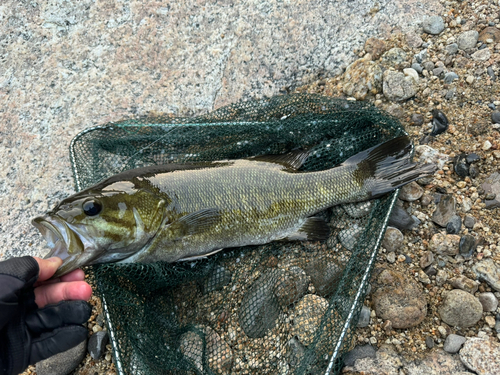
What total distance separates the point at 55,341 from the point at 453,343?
3.23 metres

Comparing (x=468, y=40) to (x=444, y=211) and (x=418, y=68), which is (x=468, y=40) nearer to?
(x=418, y=68)

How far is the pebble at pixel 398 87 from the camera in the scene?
4199 mm

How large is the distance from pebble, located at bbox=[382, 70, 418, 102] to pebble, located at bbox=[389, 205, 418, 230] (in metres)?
1.44

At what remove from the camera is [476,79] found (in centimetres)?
411

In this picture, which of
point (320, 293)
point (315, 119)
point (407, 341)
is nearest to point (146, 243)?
point (320, 293)

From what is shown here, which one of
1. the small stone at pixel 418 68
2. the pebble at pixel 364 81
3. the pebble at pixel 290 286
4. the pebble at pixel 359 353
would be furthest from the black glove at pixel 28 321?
the small stone at pixel 418 68

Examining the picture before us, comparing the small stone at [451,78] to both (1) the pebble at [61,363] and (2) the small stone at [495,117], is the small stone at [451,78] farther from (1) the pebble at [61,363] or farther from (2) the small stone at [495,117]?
(1) the pebble at [61,363]

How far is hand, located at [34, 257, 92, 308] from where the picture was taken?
255 cm

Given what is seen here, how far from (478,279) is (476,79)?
2311 millimetres

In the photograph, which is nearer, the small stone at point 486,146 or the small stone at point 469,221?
the small stone at point 469,221

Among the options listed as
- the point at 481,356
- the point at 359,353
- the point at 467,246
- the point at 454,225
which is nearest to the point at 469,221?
the point at 454,225

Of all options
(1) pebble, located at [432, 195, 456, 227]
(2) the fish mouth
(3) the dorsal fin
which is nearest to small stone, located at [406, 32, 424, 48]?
(1) pebble, located at [432, 195, 456, 227]

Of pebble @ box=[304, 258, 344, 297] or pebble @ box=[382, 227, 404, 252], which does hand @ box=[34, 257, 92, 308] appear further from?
pebble @ box=[382, 227, 404, 252]

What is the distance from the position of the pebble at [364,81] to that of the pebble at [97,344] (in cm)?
383
